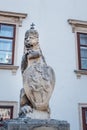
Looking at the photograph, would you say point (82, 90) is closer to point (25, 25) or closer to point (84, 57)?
point (84, 57)

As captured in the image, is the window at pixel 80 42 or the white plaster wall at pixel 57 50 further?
the window at pixel 80 42

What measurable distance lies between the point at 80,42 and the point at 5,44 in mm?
2844

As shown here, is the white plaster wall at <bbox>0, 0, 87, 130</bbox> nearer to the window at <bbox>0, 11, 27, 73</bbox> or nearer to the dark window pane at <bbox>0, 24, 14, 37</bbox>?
the window at <bbox>0, 11, 27, 73</bbox>

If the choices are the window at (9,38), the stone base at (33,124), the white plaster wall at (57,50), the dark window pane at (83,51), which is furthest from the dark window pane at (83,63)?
the stone base at (33,124)

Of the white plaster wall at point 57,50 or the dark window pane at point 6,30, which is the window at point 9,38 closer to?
the dark window pane at point 6,30

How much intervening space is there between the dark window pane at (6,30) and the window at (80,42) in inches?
89.0

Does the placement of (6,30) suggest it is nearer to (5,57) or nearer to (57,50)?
(5,57)

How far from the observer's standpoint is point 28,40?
409 centimetres

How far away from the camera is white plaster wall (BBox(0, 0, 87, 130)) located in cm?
883

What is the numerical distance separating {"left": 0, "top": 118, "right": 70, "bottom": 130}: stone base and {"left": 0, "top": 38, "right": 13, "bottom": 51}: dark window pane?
19.3 ft

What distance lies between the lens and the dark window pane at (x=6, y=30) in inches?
370

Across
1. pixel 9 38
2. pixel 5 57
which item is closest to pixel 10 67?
pixel 5 57

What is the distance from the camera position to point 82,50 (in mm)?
10031

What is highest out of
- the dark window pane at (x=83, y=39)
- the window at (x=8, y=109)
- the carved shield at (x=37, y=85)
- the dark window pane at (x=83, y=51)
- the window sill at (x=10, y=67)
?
the dark window pane at (x=83, y=39)
